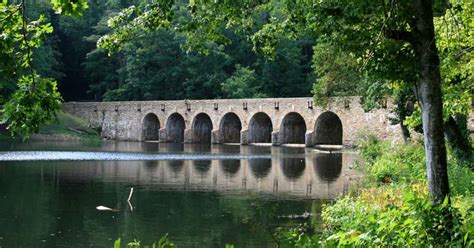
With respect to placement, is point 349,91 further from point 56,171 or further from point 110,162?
point 56,171

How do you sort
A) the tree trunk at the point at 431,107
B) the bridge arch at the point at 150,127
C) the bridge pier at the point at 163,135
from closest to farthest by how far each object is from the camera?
the tree trunk at the point at 431,107
the bridge pier at the point at 163,135
the bridge arch at the point at 150,127

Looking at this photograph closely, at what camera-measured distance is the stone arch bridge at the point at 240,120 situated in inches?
1388

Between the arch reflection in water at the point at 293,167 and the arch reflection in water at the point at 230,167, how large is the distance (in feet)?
5.79

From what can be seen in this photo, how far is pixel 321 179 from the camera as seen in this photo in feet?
62.7

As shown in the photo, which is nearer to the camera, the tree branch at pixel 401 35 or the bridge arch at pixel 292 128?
the tree branch at pixel 401 35

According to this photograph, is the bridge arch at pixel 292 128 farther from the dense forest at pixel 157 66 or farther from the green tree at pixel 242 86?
the dense forest at pixel 157 66

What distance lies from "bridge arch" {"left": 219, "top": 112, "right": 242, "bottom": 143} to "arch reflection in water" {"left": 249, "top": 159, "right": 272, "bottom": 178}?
1685 centimetres

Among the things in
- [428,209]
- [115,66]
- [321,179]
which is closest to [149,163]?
[321,179]

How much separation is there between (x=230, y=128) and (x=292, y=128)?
5572 millimetres

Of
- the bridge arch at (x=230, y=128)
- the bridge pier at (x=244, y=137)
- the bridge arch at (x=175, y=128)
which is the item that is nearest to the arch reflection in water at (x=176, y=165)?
the bridge pier at (x=244, y=137)

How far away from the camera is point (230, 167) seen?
2350 centimetres

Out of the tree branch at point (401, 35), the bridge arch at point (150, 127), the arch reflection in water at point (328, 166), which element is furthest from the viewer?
the bridge arch at point (150, 127)

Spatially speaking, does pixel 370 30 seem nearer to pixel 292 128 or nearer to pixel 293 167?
pixel 293 167

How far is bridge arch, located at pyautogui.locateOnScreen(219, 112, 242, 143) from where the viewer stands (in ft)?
144
